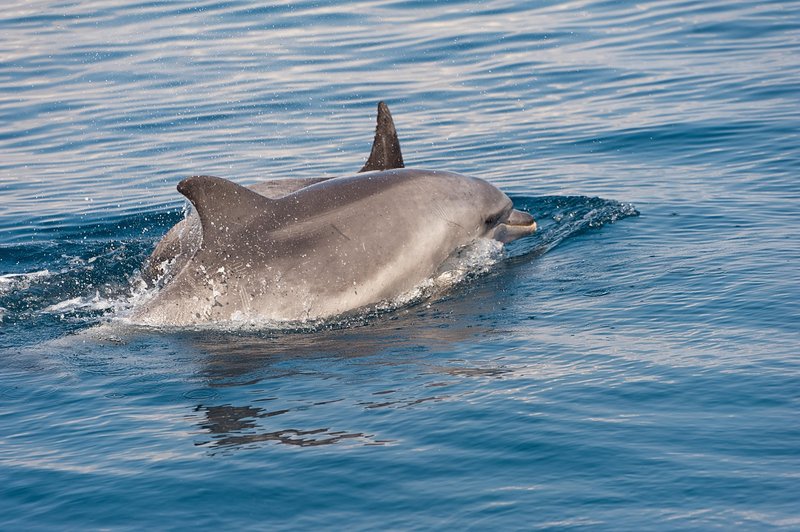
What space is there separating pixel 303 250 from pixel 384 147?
2.75 m

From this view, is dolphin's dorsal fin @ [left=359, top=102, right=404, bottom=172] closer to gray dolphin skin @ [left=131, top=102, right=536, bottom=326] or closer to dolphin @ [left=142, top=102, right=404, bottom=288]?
dolphin @ [left=142, top=102, right=404, bottom=288]

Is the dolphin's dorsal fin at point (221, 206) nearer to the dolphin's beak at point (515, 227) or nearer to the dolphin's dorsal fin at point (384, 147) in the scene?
the dolphin's dorsal fin at point (384, 147)

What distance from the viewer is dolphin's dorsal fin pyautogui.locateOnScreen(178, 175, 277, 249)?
487 inches

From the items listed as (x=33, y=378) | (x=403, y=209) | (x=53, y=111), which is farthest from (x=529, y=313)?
(x=53, y=111)

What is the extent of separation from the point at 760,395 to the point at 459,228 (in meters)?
5.38

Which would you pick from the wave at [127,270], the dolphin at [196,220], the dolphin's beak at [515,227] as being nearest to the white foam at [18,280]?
the wave at [127,270]

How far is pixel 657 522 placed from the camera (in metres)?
7.97

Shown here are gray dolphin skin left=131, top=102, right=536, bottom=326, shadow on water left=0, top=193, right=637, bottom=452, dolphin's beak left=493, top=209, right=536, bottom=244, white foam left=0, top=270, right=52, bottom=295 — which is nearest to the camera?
shadow on water left=0, top=193, right=637, bottom=452

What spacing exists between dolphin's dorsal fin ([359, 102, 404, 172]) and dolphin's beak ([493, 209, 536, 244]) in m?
1.51

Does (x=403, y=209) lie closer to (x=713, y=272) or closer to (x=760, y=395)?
(x=713, y=272)

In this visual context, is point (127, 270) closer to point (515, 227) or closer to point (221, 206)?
point (221, 206)

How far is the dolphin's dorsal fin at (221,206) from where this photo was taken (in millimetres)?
12359

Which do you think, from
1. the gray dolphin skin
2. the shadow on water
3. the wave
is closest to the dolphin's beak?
the wave

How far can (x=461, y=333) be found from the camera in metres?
12.3
